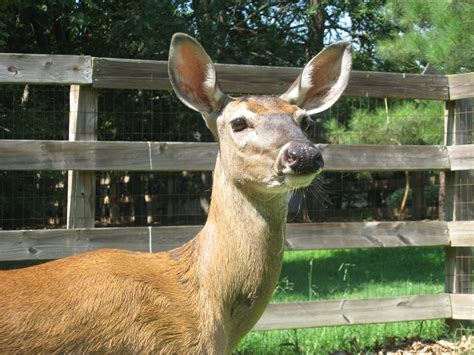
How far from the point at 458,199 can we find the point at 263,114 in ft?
12.7

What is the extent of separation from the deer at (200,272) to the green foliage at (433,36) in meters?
7.06

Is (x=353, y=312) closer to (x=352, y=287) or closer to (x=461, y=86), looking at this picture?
(x=461, y=86)

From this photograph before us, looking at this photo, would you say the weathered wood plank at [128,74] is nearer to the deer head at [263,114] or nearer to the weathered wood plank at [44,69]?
the weathered wood plank at [44,69]

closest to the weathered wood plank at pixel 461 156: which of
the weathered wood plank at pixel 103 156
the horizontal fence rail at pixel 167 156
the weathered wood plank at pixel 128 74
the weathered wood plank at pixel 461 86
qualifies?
the horizontal fence rail at pixel 167 156

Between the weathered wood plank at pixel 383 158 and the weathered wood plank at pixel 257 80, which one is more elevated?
the weathered wood plank at pixel 257 80

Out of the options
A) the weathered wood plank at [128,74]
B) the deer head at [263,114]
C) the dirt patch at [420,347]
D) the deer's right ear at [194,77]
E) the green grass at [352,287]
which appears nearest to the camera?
the deer head at [263,114]

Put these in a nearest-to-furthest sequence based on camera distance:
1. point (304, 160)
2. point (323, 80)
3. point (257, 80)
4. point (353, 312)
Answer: point (304, 160) < point (323, 80) < point (257, 80) < point (353, 312)

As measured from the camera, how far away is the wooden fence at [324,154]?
16.6 feet

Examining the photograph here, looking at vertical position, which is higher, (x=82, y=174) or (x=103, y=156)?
(x=103, y=156)


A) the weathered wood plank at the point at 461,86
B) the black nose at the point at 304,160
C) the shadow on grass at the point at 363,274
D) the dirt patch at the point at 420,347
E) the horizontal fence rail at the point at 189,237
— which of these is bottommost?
the shadow on grass at the point at 363,274

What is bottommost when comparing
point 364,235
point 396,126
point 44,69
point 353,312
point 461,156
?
point 353,312

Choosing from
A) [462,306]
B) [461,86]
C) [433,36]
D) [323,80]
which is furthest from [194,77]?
[433,36]

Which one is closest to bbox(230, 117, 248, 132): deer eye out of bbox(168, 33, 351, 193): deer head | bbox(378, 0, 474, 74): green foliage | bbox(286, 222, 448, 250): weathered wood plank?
bbox(168, 33, 351, 193): deer head

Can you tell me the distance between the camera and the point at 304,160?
289 cm
